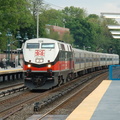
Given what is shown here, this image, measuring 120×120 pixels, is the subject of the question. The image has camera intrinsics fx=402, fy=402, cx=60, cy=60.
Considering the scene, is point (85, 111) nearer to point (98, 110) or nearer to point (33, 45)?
point (98, 110)

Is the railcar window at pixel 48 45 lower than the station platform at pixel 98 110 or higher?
higher

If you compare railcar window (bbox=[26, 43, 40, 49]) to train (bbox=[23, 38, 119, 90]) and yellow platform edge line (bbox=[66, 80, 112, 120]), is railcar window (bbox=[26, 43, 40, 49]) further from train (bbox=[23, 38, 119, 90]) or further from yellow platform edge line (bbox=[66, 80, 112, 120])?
yellow platform edge line (bbox=[66, 80, 112, 120])

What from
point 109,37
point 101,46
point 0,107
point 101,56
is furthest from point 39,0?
point 0,107

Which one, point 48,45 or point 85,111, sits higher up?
point 48,45

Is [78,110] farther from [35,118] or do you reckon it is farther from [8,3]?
[8,3]

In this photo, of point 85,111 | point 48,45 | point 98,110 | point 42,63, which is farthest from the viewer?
point 48,45

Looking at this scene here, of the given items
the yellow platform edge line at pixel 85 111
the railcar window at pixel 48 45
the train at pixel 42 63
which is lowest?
the yellow platform edge line at pixel 85 111

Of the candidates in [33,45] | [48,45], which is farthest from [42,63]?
[33,45]

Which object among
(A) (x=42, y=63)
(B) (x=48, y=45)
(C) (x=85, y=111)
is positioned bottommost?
(C) (x=85, y=111)

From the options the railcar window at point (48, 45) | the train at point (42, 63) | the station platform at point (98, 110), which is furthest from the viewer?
the railcar window at point (48, 45)

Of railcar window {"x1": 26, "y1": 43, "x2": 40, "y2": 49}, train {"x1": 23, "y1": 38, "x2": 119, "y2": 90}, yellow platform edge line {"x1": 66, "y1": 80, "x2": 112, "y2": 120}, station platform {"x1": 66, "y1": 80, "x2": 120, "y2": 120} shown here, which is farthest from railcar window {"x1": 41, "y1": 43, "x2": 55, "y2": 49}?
yellow platform edge line {"x1": 66, "y1": 80, "x2": 112, "y2": 120}

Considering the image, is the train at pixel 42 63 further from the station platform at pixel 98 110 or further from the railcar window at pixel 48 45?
the station platform at pixel 98 110

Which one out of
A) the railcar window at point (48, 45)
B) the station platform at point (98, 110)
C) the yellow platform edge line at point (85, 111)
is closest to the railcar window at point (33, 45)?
the railcar window at point (48, 45)

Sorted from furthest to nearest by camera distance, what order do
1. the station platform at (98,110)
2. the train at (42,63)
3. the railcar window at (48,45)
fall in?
the railcar window at (48,45)
the train at (42,63)
the station platform at (98,110)
